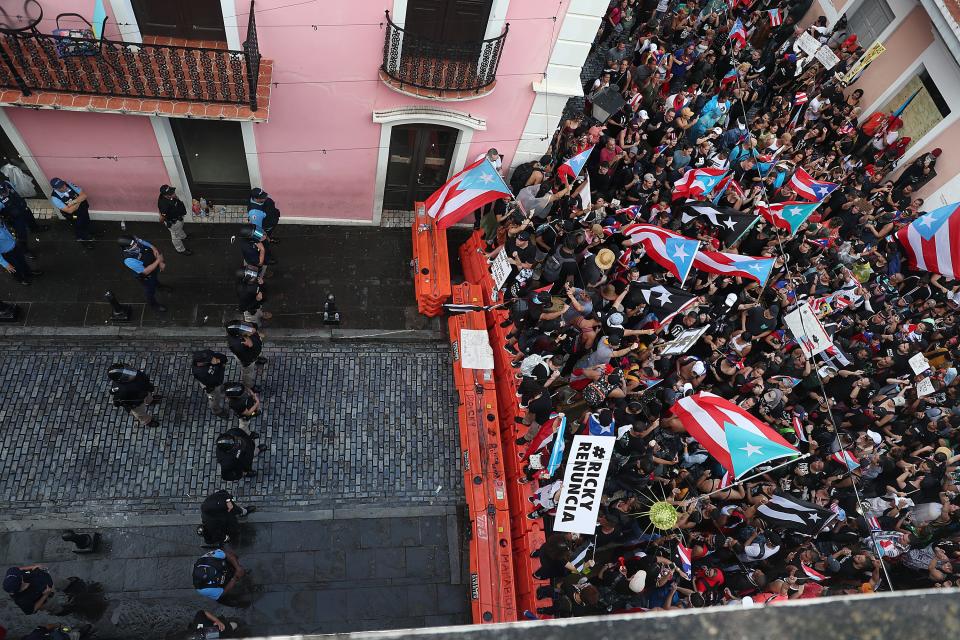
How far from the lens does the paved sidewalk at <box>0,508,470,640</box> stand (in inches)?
390

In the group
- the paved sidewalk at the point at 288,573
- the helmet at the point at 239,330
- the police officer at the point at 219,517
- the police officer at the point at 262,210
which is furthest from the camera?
the police officer at the point at 262,210

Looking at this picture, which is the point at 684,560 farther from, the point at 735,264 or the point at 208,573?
the point at 208,573

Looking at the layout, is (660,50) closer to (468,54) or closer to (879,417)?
(468,54)

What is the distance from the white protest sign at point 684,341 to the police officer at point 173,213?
383 inches

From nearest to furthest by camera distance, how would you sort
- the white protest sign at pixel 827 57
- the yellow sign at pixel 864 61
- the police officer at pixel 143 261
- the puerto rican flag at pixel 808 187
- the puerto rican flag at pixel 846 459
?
the police officer at pixel 143 261 → the puerto rican flag at pixel 846 459 → the puerto rican flag at pixel 808 187 → the yellow sign at pixel 864 61 → the white protest sign at pixel 827 57

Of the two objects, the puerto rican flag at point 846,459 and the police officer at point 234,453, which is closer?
the police officer at point 234,453

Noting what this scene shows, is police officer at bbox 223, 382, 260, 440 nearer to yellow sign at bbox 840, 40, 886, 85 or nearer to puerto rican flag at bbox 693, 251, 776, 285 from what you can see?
puerto rican flag at bbox 693, 251, 776, 285

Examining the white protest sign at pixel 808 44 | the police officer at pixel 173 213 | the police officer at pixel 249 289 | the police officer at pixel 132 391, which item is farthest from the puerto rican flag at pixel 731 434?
the white protest sign at pixel 808 44

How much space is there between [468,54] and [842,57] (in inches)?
548

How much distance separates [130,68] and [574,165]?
27.1 feet

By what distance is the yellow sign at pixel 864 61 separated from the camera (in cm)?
1766

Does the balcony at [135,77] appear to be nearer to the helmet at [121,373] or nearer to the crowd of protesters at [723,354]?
the helmet at [121,373]

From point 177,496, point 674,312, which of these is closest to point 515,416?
point 674,312

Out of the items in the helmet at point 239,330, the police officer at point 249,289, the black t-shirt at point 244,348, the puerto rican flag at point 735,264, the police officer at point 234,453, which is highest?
the puerto rican flag at point 735,264
